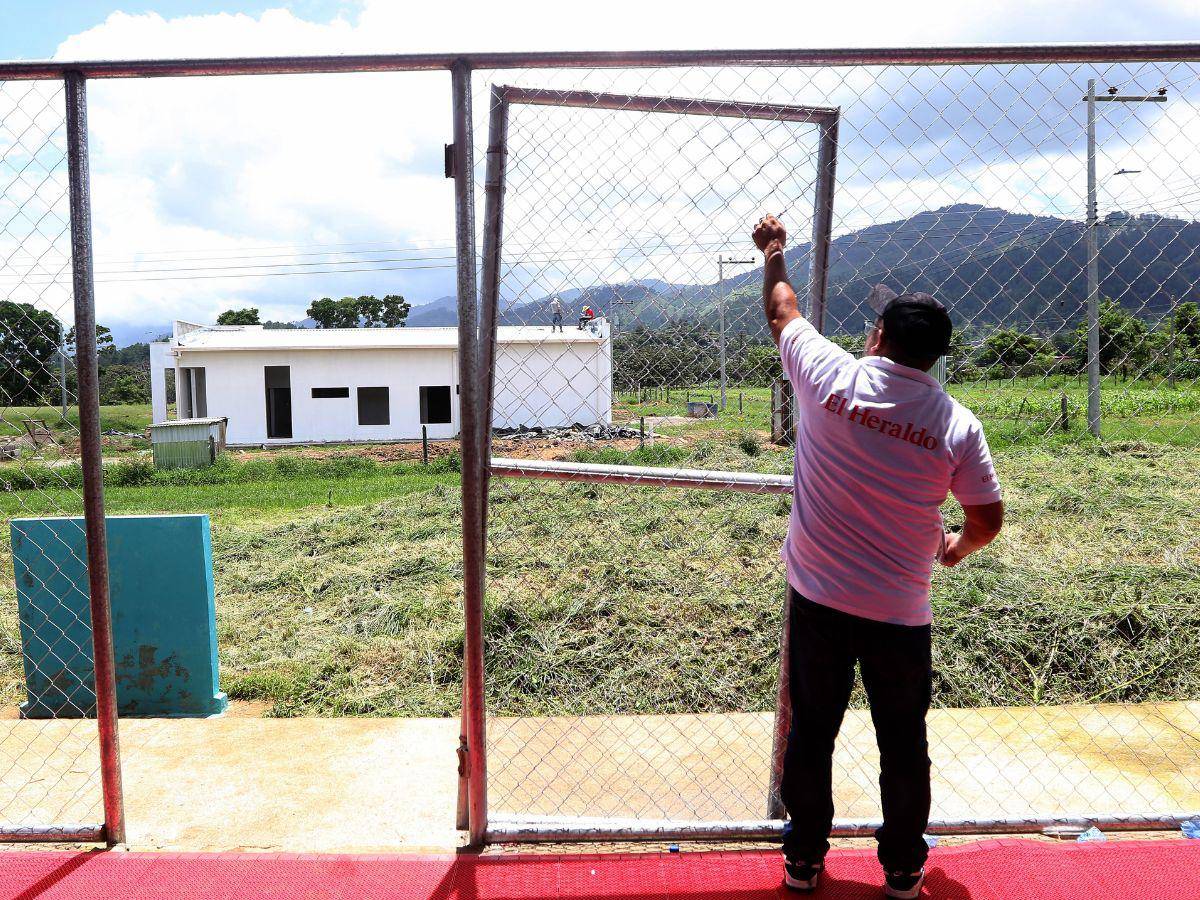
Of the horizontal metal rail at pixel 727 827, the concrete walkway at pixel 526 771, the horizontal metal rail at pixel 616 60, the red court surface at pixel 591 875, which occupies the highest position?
the horizontal metal rail at pixel 616 60

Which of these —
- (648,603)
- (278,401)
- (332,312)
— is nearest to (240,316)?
(332,312)

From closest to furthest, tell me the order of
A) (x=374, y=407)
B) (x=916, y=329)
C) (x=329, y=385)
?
(x=916, y=329)
(x=329, y=385)
(x=374, y=407)

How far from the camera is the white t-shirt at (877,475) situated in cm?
231

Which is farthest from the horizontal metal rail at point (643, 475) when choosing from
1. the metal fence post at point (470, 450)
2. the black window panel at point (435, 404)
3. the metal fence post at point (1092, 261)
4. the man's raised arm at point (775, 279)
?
the black window panel at point (435, 404)

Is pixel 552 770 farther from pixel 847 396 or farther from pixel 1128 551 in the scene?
pixel 1128 551

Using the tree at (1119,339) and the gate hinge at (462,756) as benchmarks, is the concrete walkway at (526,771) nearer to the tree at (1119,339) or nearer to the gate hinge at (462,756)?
the gate hinge at (462,756)

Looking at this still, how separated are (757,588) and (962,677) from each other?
63.7 inches

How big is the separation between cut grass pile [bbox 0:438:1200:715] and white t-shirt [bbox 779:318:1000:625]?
8.36ft

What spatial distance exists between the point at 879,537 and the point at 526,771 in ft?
7.43

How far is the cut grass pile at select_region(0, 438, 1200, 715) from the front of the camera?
4.94 metres

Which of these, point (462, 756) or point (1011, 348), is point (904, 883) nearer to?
point (462, 756)

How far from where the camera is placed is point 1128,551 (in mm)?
7211

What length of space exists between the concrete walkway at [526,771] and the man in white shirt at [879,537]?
3.29 feet

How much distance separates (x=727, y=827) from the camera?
2975 mm
